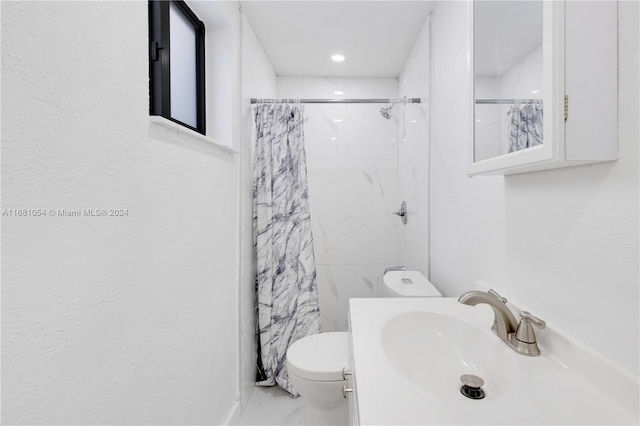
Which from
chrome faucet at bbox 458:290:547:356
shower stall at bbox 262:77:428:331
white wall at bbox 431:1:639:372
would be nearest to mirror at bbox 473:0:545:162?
white wall at bbox 431:1:639:372

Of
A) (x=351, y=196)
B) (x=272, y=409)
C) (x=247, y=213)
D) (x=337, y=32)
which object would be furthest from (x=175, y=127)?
(x=351, y=196)

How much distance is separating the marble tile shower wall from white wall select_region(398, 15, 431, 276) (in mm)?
139

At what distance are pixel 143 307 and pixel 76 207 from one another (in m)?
0.39

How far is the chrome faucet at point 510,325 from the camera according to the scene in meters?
0.79

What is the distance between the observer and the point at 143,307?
0.95 meters

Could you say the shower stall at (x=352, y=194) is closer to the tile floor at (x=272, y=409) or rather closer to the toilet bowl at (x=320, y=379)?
the tile floor at (x=272, y=409)

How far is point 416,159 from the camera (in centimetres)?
218

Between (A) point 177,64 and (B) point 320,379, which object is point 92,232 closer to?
(A) point 177,64

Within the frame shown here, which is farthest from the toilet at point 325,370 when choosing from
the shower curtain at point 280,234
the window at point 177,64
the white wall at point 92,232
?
the window at point 177,64

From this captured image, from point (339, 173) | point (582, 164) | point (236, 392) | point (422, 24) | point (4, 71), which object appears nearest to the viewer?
point (4, 71)

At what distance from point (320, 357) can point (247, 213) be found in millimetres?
956

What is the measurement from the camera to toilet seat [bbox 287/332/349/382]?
150 cm

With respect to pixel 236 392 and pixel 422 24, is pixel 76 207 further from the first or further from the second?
pixel 422 24

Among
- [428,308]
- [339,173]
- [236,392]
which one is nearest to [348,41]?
[339,173]
